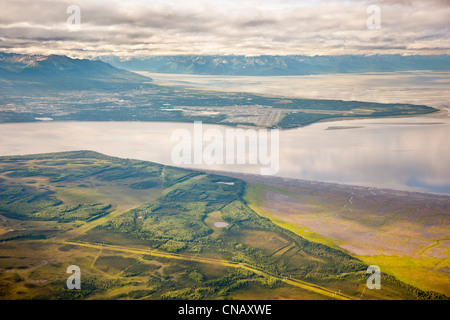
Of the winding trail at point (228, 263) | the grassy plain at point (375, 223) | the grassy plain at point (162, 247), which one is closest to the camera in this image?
the winding trail at point (228, 263)

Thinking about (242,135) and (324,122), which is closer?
(242,135)

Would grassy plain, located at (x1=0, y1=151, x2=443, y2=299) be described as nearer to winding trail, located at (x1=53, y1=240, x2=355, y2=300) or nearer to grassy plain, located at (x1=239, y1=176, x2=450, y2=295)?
winding trail, located at (x1=53, y1=240, x2=355, y2=300)

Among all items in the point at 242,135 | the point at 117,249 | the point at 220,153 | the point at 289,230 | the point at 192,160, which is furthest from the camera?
the point at 242,135

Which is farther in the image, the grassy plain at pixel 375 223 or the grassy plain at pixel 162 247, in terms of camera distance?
the grassy plain at pixel 375 223

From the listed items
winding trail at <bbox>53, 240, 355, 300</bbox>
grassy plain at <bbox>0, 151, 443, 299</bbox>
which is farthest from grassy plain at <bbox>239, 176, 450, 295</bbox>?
winding trail at <bbox>53, 240, 355, 300</bbox>

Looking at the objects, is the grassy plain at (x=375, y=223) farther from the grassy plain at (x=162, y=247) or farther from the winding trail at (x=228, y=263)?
the winding trail at (x=228, y=263)

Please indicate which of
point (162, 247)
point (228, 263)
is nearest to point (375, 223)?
point (228, 263)

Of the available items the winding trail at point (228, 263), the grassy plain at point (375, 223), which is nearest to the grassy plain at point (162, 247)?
the winding trail at point (228, 263)

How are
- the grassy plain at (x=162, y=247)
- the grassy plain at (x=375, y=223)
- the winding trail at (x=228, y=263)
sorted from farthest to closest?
the grassy plain at (x=375, y=223) < the grassy plain at (x=162, y=247) < the winding trail at (x=228, y=263)

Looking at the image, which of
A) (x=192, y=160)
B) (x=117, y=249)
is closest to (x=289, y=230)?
(x=117, y=249)

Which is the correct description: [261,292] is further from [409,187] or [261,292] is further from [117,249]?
[409,187]

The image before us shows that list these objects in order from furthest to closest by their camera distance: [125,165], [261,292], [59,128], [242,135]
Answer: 1. [59,128]
2. [242,135]
3. [125,165]
4. [261,292]
